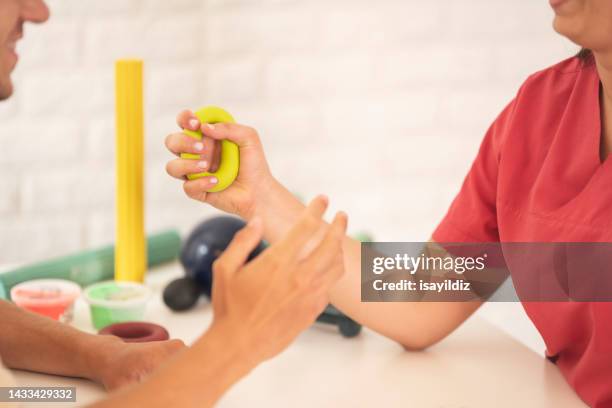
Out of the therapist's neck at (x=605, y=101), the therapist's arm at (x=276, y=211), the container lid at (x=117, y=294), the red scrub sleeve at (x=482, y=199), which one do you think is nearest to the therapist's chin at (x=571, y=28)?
the therapist's neck at (x=605, y=101)

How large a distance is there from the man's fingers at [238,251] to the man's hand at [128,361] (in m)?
0.22

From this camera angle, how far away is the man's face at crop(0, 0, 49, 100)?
754 millimetres

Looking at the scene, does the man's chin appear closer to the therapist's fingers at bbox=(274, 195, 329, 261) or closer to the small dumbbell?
the therapist's fingers at bbox=(274, 195, 329, 261)

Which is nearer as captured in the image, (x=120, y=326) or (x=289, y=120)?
(x=120, y=326)

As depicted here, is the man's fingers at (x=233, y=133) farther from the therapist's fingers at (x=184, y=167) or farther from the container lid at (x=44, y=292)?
the container lid at (x=44, y=292)

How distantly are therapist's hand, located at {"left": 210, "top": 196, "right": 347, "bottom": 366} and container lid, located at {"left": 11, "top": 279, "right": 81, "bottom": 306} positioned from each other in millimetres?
488

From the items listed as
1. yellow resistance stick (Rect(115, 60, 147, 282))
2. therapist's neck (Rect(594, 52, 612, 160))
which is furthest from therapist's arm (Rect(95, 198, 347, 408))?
yellow resistance stick (Rect(115, 60, 147, 282))

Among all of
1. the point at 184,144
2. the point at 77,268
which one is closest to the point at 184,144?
the point at 184,144

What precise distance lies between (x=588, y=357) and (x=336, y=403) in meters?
0.27

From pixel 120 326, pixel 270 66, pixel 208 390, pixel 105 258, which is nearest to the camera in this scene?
pixel 208 390

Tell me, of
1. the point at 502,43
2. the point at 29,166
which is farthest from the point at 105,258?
the point at 502,43

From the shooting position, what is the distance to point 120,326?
963mm

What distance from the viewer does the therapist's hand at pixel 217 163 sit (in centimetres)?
89

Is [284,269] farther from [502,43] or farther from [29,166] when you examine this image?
[502,43]
